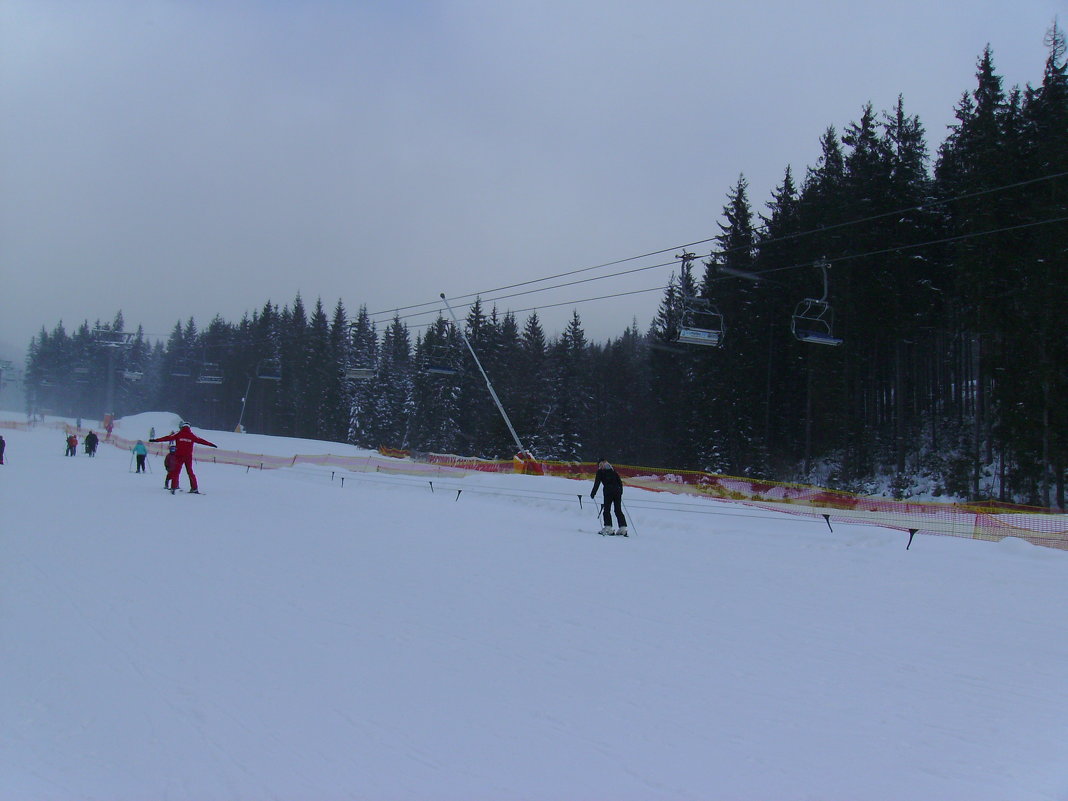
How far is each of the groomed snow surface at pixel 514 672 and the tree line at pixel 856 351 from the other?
13884mm

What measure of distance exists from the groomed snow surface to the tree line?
1388cm

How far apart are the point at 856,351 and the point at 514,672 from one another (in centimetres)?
3845

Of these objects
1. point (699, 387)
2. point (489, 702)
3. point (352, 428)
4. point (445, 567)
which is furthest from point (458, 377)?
point (489, 702)

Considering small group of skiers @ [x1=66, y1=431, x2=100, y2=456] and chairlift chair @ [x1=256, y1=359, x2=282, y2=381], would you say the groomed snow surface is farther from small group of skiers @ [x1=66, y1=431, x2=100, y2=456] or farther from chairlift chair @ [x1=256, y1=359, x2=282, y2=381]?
chairlift chair @ [x1=256, y1=359, x2=282, y2=381]

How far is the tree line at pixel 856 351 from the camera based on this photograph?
2862cm

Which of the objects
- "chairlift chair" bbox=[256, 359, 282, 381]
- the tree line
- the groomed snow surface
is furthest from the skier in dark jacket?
"chairlift chair" bbox=[256, 359, 282, 381]

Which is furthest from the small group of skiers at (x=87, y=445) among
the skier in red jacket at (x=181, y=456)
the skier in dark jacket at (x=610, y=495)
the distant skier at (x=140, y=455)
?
the skier in dark jacket at (x=610, y=495)

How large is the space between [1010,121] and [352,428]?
221ft

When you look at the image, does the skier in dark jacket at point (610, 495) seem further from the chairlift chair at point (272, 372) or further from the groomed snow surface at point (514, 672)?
the chairlift chair at point (272, 372)

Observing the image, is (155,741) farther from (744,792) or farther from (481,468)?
(481,468)

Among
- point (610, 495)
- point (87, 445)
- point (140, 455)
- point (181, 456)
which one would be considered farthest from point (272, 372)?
point (610, 495)

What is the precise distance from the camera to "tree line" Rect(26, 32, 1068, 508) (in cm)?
2862

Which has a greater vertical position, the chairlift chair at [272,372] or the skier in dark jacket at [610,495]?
the chairlift chair at [272,372]

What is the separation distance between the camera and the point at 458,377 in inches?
2849
